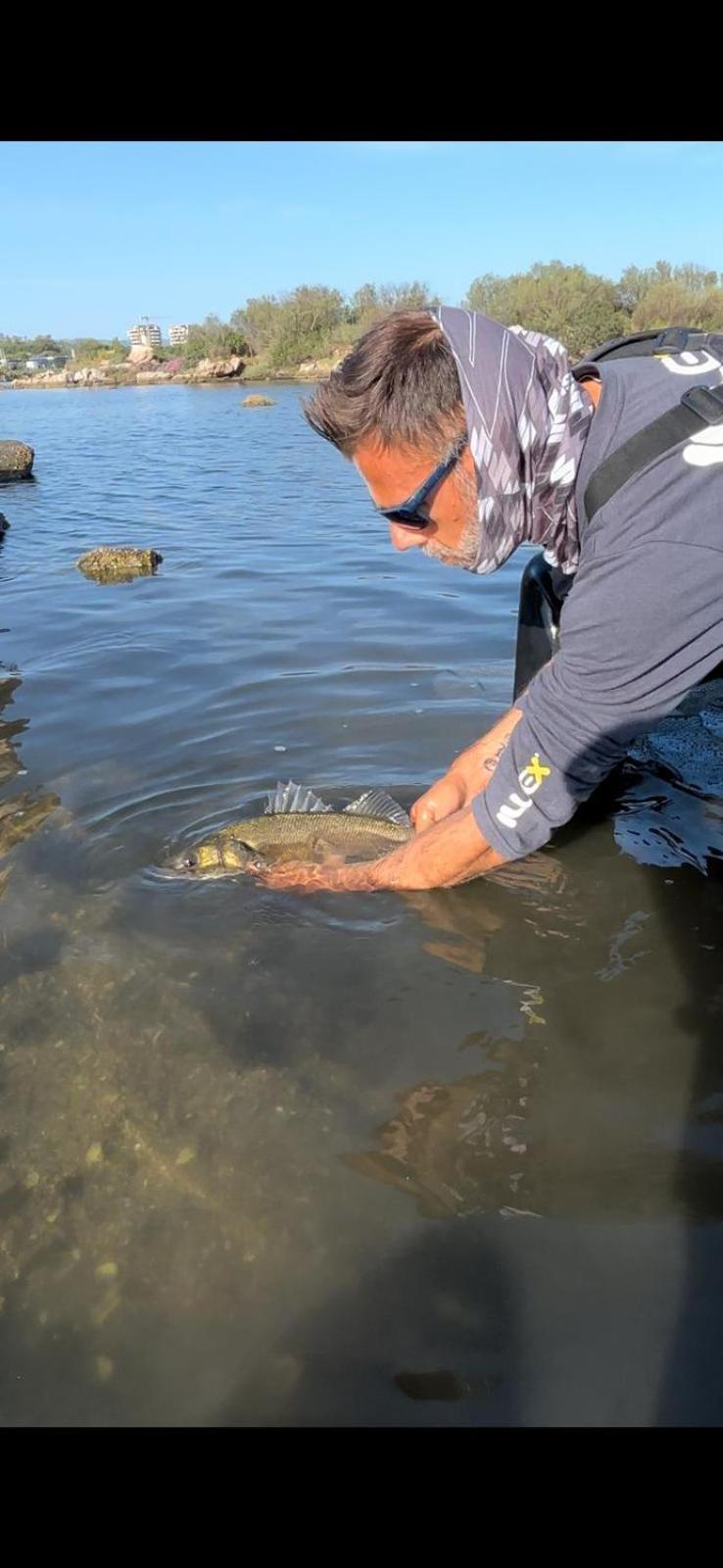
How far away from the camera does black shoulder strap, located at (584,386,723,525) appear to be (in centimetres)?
249

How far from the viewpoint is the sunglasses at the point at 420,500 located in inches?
102

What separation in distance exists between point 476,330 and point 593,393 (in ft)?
1.52

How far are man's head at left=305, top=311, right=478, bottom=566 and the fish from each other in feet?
5.56

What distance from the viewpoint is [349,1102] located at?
2.88 meters

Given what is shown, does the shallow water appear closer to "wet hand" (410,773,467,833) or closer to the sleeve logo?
"wet hand" (410,773,467,833)

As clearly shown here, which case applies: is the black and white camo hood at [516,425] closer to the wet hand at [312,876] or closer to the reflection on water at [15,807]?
the wet hand at [312,876]

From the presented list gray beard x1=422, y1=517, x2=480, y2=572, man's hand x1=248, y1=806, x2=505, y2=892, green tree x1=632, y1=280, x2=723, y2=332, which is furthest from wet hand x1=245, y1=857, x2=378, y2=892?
green tree x1=632, y1=280, x2=723, y2=332

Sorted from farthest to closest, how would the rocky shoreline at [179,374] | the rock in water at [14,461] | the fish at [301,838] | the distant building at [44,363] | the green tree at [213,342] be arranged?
the distant building at [44,363] < the green tree at [213,342] < the rocky shoreline at [179,374] < the rock in water at [14,461] < the fish at [301,838]

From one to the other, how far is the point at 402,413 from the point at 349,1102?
6.59ft

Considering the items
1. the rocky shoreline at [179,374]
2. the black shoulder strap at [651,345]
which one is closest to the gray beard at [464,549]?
the black shoulder strap at [651,345]

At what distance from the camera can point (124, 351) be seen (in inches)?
4658

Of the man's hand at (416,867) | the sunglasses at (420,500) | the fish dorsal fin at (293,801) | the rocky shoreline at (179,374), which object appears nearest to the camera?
the sunglasses at (420,500)
